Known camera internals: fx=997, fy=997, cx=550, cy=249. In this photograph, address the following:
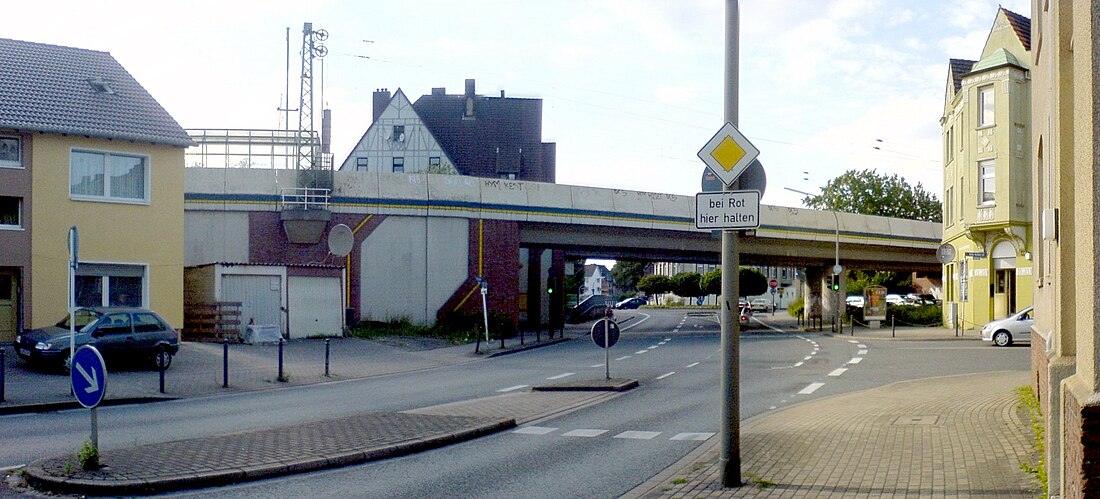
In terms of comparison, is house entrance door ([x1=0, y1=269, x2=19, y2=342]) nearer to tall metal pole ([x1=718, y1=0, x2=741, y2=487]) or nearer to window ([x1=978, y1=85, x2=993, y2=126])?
tall metal pole ([x1=718, y1=0, x2=741, y2=487])

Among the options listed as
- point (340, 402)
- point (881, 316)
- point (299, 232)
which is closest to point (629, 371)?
point (340, 402)

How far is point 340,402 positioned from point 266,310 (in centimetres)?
1605

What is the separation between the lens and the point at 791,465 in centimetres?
1002

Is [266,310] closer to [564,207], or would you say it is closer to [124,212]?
[124,212]

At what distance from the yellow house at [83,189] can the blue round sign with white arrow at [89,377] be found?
18.7 metres

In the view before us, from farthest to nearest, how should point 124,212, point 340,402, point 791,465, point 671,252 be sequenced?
1. point 671,252
2. point 124,212
3. point 340,402
4. point 791,465

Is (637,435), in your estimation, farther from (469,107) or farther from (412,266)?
(469,107)

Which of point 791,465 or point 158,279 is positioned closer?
point 791,465

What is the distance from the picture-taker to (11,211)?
26266mm

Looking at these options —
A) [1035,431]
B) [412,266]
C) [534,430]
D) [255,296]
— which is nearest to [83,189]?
[255,296]

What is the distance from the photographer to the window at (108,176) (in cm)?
2723

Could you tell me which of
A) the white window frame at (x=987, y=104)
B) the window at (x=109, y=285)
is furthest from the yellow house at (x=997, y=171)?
the window at (x=109, y=285)

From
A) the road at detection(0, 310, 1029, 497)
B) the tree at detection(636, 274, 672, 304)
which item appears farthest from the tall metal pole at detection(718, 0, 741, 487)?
the tree at detection(636, 274, 672, 304)

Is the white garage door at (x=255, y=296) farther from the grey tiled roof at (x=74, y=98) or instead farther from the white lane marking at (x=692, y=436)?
the white lane marking at (x=692, y=436)
